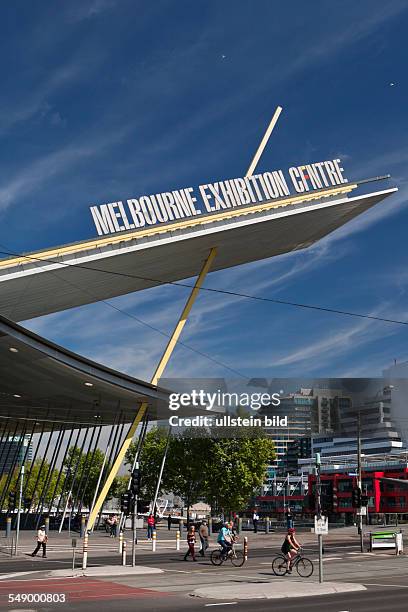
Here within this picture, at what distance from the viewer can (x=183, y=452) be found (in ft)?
255

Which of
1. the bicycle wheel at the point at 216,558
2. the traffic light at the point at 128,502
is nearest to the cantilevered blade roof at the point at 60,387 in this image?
the traffic light at the point at 128,502

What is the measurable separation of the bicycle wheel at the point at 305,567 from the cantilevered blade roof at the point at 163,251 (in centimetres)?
2299

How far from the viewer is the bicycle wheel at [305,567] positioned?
2564 centimetres

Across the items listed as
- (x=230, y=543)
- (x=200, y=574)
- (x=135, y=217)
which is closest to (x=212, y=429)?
(x=135, y=217)

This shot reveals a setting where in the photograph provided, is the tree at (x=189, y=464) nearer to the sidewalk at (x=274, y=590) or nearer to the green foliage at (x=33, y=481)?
the green foliage at (x=33, y=481)

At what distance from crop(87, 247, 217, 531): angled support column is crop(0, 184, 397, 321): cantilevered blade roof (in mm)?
1123

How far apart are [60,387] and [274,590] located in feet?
115

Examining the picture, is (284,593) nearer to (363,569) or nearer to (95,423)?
(363,569)

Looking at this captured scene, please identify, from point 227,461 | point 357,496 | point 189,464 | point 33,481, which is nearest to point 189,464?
point 189,464

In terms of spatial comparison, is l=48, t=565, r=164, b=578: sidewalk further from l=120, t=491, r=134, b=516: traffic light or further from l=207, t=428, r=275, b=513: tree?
l=207, t=428, r=275, b=513: tree

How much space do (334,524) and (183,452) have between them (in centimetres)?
1810
